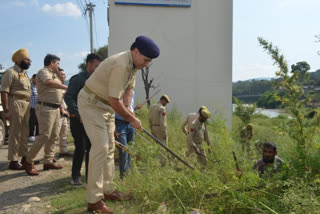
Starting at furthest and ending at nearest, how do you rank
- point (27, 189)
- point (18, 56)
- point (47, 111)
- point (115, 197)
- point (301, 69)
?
point (18, 56), point (47, 111), point (27, 189), point (115, 197), point (301, 69)

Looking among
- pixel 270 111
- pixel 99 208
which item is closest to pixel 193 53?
pixel 270 111

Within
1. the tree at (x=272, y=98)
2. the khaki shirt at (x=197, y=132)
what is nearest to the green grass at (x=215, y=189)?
the tree at (x=272, y=98)

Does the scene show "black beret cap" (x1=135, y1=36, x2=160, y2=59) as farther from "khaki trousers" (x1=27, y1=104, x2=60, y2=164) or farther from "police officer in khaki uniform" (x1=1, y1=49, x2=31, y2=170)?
"police officer in khaki uniform" (x1=1, y1=49, x2=31, y2=170)

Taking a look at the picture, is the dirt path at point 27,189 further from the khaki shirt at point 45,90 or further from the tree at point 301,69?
the tree at point 301,69

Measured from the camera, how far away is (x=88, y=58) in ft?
13.0

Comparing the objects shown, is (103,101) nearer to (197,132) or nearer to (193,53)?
(197,132)

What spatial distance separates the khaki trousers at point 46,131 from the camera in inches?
171

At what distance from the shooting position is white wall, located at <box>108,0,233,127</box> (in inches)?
500

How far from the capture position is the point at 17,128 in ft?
15.0

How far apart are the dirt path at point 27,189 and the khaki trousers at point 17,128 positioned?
0.35 m

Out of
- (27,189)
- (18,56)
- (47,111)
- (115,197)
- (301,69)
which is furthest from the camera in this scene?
(18,56)

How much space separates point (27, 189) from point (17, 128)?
116cm

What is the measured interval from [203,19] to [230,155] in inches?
403

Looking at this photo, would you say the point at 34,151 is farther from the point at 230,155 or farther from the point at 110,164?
the point at 230,155
